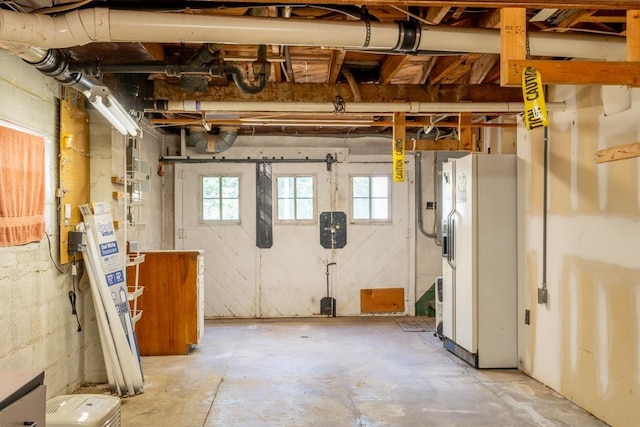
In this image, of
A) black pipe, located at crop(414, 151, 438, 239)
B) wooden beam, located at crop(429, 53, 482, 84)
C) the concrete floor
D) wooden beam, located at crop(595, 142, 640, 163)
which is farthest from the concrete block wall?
black pipe, located at crop(414, 151, 438, 239)

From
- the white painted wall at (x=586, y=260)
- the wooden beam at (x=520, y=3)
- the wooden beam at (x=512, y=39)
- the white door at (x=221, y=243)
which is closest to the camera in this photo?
the wooden beam at (x=520, y=3)

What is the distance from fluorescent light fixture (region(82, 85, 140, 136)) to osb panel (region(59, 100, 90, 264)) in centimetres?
37

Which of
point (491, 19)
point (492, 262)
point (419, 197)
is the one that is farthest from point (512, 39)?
point (419, 197)

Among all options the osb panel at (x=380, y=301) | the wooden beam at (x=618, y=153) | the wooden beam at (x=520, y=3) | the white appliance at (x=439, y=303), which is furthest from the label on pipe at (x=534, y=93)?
the osb panel at (x=380, y=301)

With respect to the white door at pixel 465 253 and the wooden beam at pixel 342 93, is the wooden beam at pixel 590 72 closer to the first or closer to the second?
the wooden beam at pixel 342 93

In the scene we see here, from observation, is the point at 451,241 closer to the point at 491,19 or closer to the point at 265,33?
the point at 491,19

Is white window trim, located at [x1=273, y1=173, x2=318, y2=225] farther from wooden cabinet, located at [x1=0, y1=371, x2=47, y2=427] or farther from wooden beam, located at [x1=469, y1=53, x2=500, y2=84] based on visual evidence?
wooden cabinet, located at [x1=0, y1=371, x2=47, y2=427]

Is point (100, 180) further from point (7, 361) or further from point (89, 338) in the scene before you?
point (7, 361)

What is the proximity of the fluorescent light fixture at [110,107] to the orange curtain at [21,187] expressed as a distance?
1.52ft

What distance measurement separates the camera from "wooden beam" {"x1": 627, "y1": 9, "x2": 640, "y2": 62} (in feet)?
7.23

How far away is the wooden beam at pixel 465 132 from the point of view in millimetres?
4547

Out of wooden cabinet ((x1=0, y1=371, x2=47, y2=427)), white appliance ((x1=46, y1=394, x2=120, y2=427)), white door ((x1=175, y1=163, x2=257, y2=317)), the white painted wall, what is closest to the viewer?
wooden cabinet ((x1=0, y1=371, x2=47, y2=427))

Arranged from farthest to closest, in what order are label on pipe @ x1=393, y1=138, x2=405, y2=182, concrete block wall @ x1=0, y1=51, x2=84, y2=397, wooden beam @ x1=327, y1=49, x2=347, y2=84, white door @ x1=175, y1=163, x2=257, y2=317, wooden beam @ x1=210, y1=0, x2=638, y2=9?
white door @ x1=175, y1=163, x2=257, y2=317, label on pipe @ x1=393, y1=138, x2=405, y2=182, wooden beam @ x1=327, y1=49, x2=347, y2=84, concrete block wall @ x1=0, y1=51, x2=84, y2=397, wooden beam @ x1=210, y1=0, x2=638, y2=9

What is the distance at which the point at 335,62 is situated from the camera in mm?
3771
